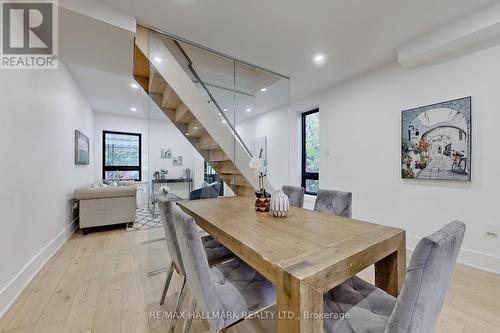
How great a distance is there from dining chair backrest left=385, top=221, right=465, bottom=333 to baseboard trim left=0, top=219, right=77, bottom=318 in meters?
2.64

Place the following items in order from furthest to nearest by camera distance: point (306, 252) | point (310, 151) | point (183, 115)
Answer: point (310, 151)
point (183, 115)
point (306, 252)

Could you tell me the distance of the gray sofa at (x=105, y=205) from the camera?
3.54m

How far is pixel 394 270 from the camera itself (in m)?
1.29

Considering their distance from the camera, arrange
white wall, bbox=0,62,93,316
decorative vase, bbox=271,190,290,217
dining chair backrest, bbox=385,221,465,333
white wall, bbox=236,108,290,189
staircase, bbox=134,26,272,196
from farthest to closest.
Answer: white wall, bbox=236,108,290,189 → staircase, bbox=134,26,272,196 → white wall, bbox=0,62,93,316 → decorative vase, bbox=271,190,290,217 → dining chair backrest, bbox=385,221,465,333

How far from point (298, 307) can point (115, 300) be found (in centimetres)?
182

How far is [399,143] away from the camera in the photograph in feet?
9.95

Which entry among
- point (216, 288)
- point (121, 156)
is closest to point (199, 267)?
point (216, 288)

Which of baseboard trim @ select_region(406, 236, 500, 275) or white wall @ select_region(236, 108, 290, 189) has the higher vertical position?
white wall @ select_region(236, 108, 290, 189)

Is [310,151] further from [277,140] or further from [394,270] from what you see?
[394,270]

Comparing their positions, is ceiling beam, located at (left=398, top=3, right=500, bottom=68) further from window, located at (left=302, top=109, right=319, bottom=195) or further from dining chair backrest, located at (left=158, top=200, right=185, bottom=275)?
dining chair backrest, located at (left=158, top=200, right=185, bottom=275)

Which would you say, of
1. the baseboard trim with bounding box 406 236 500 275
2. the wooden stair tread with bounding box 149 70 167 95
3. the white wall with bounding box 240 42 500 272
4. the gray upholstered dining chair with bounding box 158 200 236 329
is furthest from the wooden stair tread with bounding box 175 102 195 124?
the baseboard trim with bounding box 406 236 500 275

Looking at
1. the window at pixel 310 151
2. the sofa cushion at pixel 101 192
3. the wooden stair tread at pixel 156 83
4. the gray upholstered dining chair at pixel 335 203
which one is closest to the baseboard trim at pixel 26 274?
the sofa cushion at pixel 101 192

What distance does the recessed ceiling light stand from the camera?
9.65ft

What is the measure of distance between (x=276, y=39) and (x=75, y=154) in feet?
13.0
